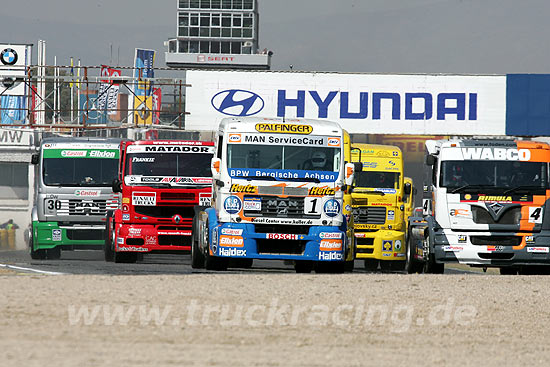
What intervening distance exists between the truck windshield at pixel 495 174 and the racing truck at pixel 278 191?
2247 mm

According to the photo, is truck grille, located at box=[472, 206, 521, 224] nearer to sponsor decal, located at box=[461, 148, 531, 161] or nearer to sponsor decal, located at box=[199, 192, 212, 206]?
sponsor decal, located at box=[461, 148, 531, 161]

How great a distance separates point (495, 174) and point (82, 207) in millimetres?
10246

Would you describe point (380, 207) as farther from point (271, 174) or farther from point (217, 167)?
point (217, 167)

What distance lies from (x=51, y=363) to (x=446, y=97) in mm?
32130

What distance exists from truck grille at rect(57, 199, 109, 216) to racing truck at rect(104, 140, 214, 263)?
3.27m

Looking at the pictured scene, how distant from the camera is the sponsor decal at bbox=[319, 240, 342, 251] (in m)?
19.8

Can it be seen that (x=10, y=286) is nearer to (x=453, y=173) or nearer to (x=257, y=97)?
(x=453, y=173)

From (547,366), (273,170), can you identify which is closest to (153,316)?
(547,366)

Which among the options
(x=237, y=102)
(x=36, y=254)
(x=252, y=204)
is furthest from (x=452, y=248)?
(x=237, y=102)

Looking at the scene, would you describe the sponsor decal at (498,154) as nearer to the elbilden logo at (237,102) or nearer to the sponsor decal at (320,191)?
the sponsor decal at (320,191)

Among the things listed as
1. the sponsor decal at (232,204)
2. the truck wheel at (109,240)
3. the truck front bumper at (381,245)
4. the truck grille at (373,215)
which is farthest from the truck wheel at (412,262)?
the truck wheel at (109,240)

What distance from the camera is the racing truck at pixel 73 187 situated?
88.8 feet

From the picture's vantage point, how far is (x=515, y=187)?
21.1 m

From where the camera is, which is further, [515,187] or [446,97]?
[446,97]
